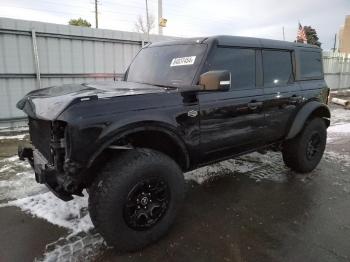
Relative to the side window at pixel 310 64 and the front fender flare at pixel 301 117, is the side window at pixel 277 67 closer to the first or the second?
the side window at pixel 310 64

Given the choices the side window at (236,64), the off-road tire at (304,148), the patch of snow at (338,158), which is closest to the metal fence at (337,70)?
the patch of snow at (338,158)

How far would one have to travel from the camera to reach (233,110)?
3402mm

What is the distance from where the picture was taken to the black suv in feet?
8.15

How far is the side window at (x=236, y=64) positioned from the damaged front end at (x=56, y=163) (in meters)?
1.67

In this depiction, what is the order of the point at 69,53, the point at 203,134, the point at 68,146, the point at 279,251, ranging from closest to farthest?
the point at 68,146 < the point at 279,251 < the point at 203,134 < the point at 69,53

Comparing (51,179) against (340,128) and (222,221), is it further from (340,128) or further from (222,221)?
(340,128)

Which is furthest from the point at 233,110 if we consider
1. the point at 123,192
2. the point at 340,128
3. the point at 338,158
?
the point at 340,128

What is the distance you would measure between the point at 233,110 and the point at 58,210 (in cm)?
231

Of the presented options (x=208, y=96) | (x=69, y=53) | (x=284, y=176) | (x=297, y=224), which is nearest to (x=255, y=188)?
(x=284, y=176)

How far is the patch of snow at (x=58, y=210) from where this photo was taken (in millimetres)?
3203

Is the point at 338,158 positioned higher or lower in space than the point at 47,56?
lower

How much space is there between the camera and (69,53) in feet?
28.4

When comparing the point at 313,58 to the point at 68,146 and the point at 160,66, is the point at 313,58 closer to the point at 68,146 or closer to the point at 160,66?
the point at 160,66

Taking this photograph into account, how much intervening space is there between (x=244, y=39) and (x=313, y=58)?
163cm
